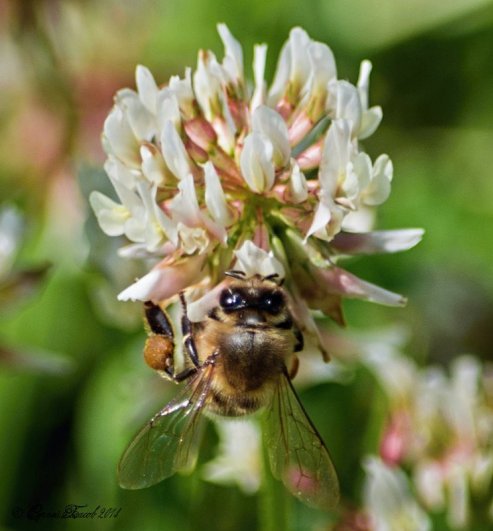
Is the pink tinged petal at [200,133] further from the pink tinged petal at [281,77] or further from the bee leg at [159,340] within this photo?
the bee leg at [159,340]

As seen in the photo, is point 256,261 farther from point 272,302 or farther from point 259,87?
point 259,87

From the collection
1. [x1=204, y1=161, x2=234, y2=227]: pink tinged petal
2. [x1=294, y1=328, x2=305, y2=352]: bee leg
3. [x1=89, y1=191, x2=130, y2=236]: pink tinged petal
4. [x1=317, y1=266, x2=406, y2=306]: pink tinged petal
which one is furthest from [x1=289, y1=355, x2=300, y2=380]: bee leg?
[x1=89, y1=191, x2=130, y2=236]: pink tinged petal

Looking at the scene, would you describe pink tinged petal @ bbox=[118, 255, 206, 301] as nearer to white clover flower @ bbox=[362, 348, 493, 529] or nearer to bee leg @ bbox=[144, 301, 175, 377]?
bee leg @ bbox=[144, 301, 175, 377]

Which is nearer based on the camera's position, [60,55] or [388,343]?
[388,343]

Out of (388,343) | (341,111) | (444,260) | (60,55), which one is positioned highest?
(341,111)

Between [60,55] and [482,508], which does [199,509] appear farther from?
[60,55]

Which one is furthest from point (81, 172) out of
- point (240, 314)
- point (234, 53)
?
point (240, 314)
